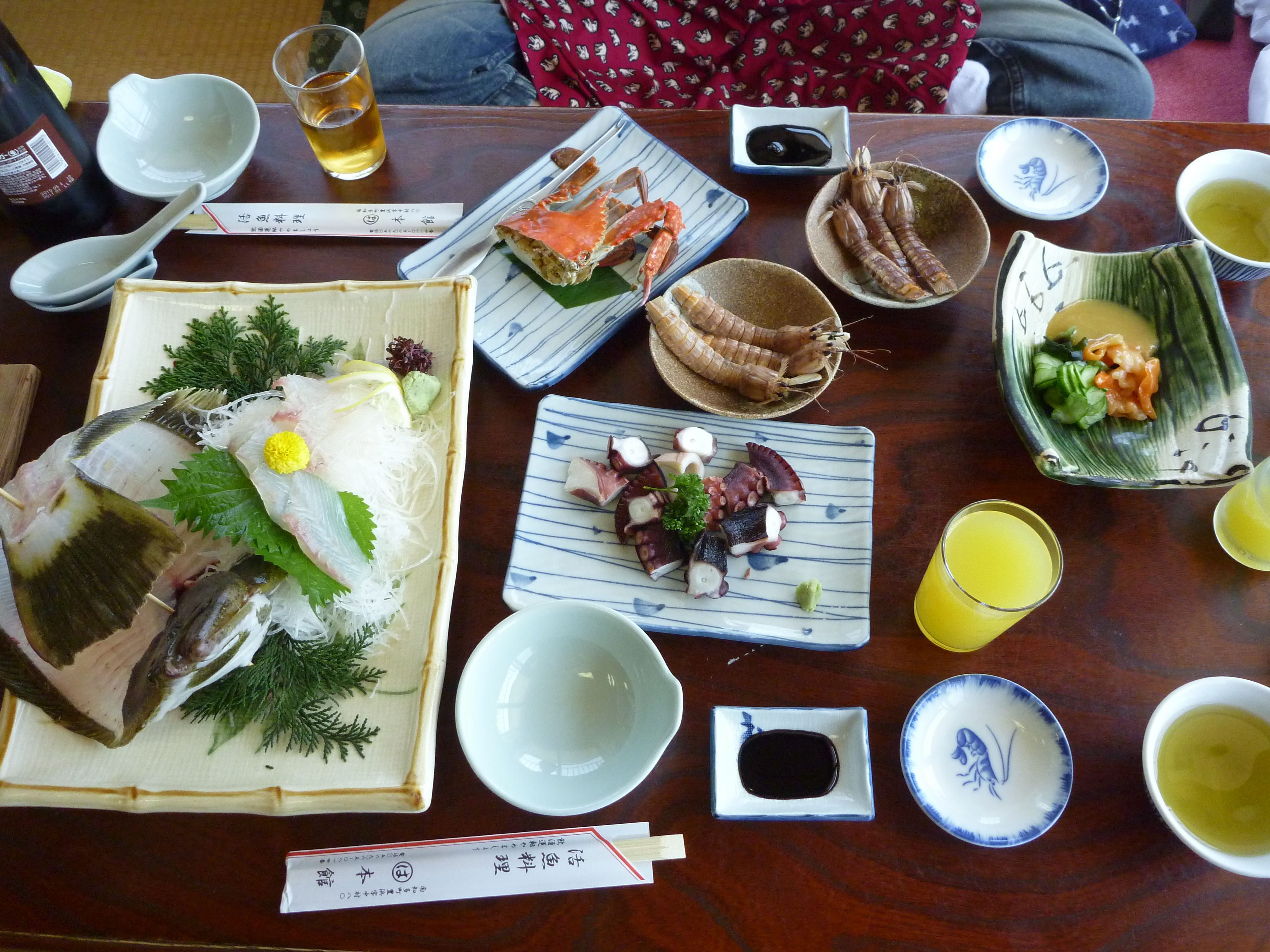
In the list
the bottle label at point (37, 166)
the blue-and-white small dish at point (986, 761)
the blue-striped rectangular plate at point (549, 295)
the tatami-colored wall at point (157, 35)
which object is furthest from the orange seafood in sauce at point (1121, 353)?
the tatami-colored wall at point (157, 35)

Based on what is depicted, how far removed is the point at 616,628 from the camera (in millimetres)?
1262

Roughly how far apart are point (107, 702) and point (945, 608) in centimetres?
131

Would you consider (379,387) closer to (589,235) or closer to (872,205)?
(589,235)

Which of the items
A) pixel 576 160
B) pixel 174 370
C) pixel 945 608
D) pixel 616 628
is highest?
pixel 174 370

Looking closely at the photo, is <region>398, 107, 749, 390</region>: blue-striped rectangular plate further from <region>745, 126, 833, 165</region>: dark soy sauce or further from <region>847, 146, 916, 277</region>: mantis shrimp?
<region>847, 146, 916, 277</region>: mantis shrimp

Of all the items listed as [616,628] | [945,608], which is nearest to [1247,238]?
[945,608]

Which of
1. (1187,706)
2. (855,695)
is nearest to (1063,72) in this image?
(1187,706)

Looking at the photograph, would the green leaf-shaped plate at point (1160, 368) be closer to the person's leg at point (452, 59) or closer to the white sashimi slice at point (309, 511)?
the white sashimi slice at point (309, 511)

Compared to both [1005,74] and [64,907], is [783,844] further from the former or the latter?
[1005,74]

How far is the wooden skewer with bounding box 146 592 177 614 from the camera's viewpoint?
1.18 meters

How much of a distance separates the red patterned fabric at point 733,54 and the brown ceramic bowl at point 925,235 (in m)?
0.57

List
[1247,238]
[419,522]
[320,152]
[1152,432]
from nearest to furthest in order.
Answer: [419,522]
[1152,432]
[1247,238]
[320,152]

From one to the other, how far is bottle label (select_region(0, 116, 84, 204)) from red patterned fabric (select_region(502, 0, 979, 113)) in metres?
1.23

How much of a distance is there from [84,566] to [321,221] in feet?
3.15
